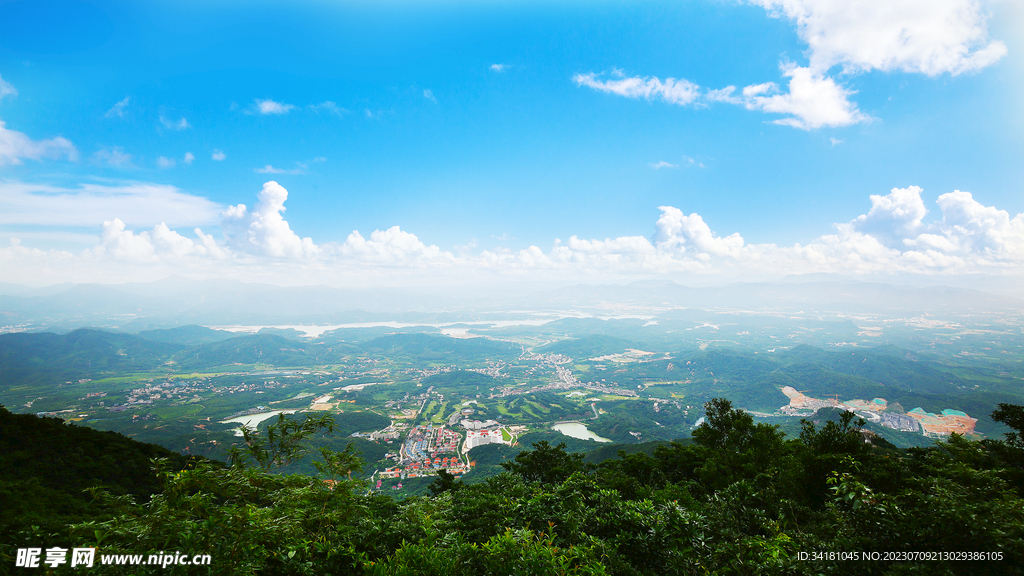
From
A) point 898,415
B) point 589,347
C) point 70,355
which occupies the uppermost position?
point 70,355

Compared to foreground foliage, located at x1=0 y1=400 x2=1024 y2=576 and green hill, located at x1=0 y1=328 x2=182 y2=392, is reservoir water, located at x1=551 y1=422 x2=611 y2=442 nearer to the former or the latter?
foreground foliage, located at x1=0 y1=400 x2=1024 y2=576

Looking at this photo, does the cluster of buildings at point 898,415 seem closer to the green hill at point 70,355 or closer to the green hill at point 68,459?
the green hill at point 68,459

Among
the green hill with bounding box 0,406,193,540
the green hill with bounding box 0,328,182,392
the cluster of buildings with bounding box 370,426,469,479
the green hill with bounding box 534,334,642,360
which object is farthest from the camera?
the green hill with bounding box 534,334,642,360

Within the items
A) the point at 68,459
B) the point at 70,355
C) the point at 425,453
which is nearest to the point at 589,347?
the point at 425,453

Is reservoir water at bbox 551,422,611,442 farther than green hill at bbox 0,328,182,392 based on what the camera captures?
No

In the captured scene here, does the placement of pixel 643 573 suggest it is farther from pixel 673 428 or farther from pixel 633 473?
pixel 673 428

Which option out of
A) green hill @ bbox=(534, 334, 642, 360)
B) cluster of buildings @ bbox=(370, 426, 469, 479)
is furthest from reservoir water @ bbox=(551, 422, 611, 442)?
green hill @ bbox=(534, 334, 642, 360)

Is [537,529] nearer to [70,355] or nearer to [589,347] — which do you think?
[589,347]

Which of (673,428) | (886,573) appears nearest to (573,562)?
(886,573)
